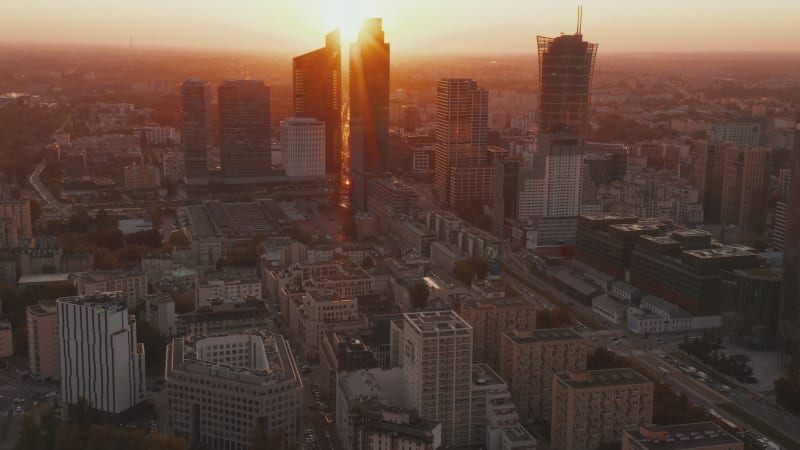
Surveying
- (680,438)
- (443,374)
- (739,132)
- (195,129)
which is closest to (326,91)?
(195,129)

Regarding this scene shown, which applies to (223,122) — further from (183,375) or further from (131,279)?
(183,375)

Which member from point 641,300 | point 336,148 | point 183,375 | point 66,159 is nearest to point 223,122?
point 336,148

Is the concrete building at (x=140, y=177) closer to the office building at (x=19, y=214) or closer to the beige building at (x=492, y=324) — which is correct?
the office building at (x=19, y=214)

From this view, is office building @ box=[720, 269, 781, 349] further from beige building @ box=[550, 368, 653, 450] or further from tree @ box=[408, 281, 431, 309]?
tree @ box=[408, 281, 431, 309]

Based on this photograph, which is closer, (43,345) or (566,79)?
(43,345)

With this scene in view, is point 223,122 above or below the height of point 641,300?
above

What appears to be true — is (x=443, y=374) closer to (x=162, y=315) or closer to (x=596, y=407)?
(x=596, y=407)

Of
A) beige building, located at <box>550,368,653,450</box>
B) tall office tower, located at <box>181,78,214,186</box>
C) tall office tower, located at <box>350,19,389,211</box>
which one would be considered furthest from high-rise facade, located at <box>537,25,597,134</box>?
beige building, located at <box>550,368,653,450</box>

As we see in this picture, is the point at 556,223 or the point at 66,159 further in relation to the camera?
the point at 66,159
